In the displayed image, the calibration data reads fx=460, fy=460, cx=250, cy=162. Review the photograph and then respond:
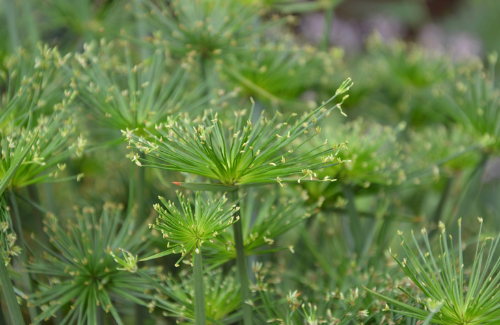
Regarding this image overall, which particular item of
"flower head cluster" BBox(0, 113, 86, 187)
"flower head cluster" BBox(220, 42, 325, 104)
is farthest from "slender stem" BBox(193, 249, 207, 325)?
"flower head cluster" BBox(220, 42, 325, 104)

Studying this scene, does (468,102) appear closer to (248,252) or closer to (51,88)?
(248,252)

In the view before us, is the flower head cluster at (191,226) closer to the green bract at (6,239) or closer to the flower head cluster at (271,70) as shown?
the green bract at (6,239)

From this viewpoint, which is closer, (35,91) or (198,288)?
(198,288)

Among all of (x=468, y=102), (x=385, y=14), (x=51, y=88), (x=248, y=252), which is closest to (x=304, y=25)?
(x=385, y=14)

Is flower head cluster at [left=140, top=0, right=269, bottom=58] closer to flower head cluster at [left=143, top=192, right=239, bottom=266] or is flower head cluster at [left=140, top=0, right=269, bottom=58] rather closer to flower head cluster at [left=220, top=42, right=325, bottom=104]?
flower head cluster at [left=220, top=42, right=325, bottom=104]

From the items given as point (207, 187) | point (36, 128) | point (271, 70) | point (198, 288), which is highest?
point (271, 70)

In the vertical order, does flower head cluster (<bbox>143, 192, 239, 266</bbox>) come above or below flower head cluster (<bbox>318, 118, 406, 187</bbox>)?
below

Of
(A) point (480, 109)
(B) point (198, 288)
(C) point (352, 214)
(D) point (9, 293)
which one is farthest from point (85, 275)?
(A) point (480, 109)

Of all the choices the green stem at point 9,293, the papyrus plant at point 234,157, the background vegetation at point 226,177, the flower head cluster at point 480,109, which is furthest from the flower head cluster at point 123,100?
the flower head cluster at point 480,109

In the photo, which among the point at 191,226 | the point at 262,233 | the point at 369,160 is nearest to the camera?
the point at 191,226

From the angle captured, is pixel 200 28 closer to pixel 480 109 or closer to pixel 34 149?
pixel 34 149

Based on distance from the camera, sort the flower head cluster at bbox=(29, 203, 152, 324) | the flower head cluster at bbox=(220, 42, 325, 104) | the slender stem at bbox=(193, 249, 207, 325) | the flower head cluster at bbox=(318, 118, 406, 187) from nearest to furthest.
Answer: the slender stem at bbox=(193, 249, 207, 325) < the flower head cluster at bbox=(29, 203, 152, 324) < the flower head cluster at bbox=(318, 118, 406, 187) < the flower head cluster at bbox=(220, 42, 325, 104)
